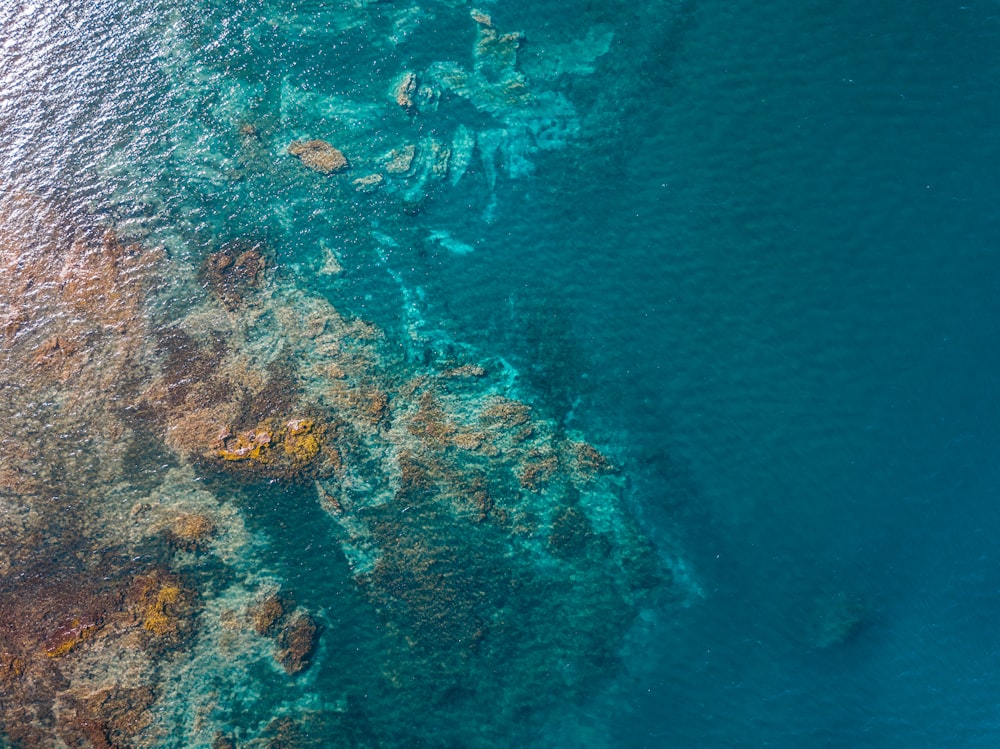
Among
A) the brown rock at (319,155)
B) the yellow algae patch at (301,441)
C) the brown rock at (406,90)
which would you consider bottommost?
the yellow algae patch at (301,441)

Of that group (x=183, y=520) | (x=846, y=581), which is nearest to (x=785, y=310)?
(x=846, y=581)

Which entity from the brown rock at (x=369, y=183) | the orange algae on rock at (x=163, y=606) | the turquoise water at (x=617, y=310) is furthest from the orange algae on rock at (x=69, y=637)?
the brown rock at (x=369, y=183)

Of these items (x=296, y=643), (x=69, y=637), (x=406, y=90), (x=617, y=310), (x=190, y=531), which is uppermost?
(x=406, y=90)

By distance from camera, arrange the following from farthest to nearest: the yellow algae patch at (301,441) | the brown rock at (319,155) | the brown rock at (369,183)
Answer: the brown rock at (319,155) < the brown rock at (369,183) < the yellow algae patch at (301,441)

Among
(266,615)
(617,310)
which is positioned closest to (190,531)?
(266,615)

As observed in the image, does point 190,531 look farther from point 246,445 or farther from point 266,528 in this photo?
point 246,445

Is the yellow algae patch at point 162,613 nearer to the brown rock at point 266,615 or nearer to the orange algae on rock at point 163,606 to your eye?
the orange algae on rock at point 163,606

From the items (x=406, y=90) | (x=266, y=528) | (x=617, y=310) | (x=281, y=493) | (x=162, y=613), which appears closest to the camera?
(x=162, y=613)
